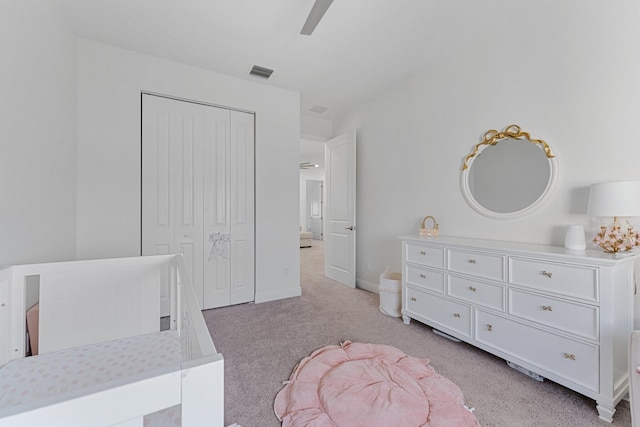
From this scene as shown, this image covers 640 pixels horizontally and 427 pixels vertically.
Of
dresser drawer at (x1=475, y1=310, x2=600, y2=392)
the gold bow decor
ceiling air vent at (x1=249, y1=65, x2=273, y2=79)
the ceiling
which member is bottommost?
dresser drawer at (x1=475, y1=310, x2=600, y2=392)

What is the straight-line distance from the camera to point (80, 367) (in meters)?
1.08

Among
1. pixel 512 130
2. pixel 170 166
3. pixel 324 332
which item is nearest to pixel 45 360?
pixel 324 332

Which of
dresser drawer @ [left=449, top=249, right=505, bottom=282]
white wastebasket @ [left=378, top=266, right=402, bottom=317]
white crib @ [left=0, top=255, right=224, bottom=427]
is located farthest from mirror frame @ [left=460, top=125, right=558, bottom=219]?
white crib @ [left=0, top=255, right=224, bottom=427]

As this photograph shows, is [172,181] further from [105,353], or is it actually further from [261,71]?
[105,353]

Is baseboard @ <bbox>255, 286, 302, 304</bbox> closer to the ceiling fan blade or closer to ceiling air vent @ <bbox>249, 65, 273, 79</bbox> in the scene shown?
ceiling air vent @ <bbox>249, 65, 273, 79</bbox>

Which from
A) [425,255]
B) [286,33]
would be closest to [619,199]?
[425,255]

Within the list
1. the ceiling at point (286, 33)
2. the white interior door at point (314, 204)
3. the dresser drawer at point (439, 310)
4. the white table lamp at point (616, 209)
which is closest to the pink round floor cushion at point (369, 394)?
the dresser drawer at point (439, 310)

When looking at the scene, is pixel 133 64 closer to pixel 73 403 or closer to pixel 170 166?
pixel 170 166

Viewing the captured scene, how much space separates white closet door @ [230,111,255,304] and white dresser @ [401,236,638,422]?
1959 mm

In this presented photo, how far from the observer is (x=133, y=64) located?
2.57 meters

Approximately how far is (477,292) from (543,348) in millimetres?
473

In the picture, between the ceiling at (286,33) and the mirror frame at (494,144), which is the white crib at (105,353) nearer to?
the ceiling at (286,33)

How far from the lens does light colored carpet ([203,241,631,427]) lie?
4.80 ft

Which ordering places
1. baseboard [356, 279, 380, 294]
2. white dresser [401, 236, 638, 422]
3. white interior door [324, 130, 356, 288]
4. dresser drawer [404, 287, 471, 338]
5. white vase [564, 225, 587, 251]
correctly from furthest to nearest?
1. white interior door [324, 130, 356, 288]
2. baseboard [356, 279, 380, 294]
3. dresser drawer [404, 287, 471, 338]
4. white vase [564, 225, 587, 251]
5. white dresser [401, 236, 638, 422]
